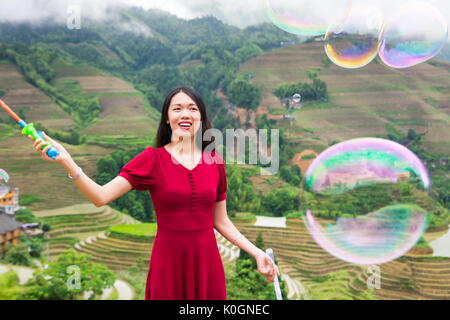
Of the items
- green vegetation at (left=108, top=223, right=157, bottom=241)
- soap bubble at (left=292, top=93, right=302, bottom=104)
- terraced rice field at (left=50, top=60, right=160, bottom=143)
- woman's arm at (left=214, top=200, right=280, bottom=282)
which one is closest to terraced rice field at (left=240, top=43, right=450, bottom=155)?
soap bubble at (left=292, top=93, right=302, bottom=104)

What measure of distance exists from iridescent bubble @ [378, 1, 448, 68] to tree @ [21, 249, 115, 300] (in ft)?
17.3

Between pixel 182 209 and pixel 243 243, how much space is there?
0.66 ft

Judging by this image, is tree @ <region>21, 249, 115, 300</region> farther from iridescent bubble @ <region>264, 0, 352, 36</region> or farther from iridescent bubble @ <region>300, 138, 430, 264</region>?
iridescent bubble @ <region>264, 0, 352, 36</region>

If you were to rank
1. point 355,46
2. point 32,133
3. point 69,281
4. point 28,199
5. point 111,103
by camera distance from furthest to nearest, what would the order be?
point 111,103 → point 28,199 → point 69,281 → point 355,46 → point 32,133

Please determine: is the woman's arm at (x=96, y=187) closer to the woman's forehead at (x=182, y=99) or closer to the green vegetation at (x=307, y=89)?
the woman's forehead at (x=182, y=99)

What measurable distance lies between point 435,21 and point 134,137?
8.36 m

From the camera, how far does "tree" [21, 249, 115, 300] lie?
6691mm

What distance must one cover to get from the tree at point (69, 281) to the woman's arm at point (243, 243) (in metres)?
5.84

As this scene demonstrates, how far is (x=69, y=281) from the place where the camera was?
22.7 feet

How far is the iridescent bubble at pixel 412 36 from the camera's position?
3564 millimetres

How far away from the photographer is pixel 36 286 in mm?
6789

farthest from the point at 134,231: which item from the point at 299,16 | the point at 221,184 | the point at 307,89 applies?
the point at 221,184

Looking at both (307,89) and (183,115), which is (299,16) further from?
(307,89)

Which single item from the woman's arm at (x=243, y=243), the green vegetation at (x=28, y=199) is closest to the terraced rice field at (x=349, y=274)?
the green vegetation at (x=28, y=199)
